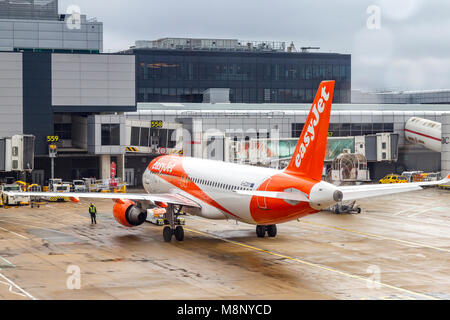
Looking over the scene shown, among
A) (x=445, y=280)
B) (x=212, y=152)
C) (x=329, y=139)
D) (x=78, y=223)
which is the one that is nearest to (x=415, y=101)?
(x=329, y=139)

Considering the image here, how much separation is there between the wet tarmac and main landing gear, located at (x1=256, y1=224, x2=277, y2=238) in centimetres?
52

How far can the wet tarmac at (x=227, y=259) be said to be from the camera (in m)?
29.6

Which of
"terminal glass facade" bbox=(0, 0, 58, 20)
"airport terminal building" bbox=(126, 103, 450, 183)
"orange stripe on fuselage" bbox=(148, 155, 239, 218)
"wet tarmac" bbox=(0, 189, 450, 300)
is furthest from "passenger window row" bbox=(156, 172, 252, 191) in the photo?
"terminal glass facade" bbox=(0, 0, 58, 20)

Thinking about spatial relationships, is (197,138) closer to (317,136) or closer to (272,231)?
(272,231)

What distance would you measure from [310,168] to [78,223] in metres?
24.8

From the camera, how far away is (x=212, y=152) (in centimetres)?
8288

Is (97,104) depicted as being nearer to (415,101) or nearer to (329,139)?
(329,139)

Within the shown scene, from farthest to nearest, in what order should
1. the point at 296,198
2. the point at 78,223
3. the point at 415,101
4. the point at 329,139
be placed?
the point at 415,101, the point at 329,139, the point at 78,223, the point at 296,198

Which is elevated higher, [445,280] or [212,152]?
[212,152]

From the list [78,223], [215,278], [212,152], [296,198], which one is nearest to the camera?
[215,278]

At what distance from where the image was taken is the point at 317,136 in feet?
115

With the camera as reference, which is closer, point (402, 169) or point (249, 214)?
point (249, 214)

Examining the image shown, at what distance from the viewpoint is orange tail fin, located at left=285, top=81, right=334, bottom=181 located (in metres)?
34.8

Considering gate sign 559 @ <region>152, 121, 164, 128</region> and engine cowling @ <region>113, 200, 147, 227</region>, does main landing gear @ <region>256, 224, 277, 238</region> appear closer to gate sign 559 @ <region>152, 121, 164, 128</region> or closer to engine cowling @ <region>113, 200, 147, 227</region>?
engine cowling @ <region>113, 200, 147, 227</region>
